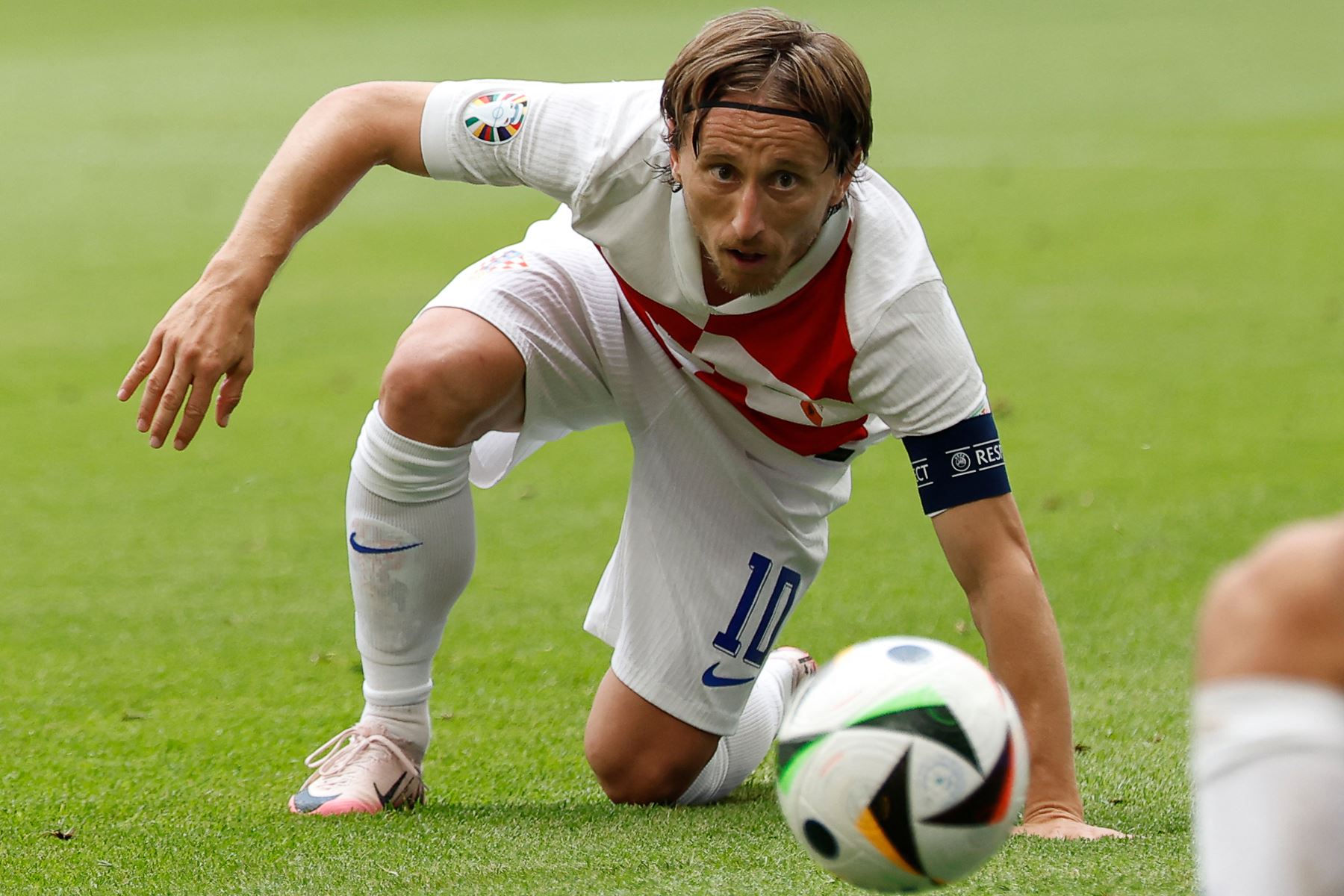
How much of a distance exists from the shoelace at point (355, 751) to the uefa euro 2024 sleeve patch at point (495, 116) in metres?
1.20

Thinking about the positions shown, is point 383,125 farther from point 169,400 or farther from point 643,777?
point 643,777

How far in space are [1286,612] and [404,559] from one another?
7.39ft

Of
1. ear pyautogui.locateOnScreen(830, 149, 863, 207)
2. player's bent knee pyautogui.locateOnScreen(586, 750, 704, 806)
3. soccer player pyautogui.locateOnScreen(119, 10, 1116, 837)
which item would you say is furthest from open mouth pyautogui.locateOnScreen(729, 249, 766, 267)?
player's bent knee pyautogui.locateOnScreen(586, 750, 704, 806)

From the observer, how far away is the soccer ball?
2.26 metres

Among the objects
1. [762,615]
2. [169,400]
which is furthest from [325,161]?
[762,615]

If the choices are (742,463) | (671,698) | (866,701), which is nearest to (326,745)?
(671,698)

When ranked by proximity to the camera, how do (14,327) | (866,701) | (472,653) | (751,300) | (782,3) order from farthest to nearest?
1. (782,3)
2. (14,327)
3. (472,653)
4. (751,300)
5. (866,701)

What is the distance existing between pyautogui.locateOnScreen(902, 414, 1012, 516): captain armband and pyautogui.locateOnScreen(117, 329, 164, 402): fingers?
4.38 ft

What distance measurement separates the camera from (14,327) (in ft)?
32.1

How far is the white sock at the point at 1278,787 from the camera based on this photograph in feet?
4.79

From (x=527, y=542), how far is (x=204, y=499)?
1.37m

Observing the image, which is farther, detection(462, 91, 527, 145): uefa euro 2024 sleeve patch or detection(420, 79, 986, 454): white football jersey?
detection(462, 91, 527, 145): uefa euro 2024 sleeve patch

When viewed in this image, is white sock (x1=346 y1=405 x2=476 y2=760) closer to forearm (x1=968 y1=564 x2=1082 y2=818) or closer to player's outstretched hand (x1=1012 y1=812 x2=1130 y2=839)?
forearm (x1=968 y1=564 x2=1082 y2=818)

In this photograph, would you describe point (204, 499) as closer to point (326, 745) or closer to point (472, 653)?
point (472, 653)
